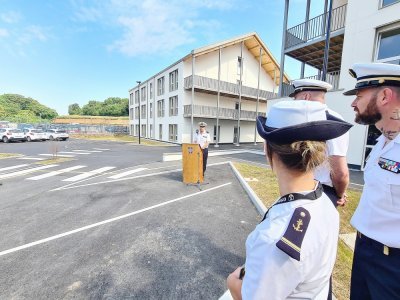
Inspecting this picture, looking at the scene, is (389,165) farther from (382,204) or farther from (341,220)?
(341,220)

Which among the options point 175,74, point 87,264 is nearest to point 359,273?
point 87,264

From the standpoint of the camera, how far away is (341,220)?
4367 mm

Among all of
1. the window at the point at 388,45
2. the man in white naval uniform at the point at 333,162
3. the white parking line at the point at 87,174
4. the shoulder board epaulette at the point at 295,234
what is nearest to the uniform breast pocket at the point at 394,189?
the man in white naval uniform at the point at 333,162

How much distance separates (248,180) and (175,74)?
21152 millimetres

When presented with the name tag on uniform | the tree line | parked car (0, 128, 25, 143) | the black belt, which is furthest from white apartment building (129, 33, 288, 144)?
the tree line

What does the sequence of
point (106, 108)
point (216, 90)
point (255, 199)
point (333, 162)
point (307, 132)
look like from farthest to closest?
point (106, 108) < point (216, 90) < point (255, 199) < point (333, 162) < point (307, 132)

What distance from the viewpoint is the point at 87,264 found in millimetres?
3170

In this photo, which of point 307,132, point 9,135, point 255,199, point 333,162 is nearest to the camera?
point 307,132

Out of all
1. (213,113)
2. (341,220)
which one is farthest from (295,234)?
(213,113)

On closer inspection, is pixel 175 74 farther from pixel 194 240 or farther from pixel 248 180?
pixel 194 240

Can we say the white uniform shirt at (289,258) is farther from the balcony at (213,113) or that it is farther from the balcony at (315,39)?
the balcony at (213,113)

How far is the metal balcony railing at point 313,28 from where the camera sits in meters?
11.2

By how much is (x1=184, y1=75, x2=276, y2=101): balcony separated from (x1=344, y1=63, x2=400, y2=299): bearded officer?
22437 mm

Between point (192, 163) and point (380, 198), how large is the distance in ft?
20.2
